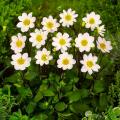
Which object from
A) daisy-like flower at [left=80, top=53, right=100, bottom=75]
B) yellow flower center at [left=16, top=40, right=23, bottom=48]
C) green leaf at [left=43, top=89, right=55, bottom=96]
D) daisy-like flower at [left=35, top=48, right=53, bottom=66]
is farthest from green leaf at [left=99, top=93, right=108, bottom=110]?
yellow flower center at [left=16, top=40, right=23, bottom=48]

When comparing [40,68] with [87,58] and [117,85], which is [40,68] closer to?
[87,58]

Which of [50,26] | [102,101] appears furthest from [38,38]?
[102,101]

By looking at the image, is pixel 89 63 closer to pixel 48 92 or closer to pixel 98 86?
pixel 98 86

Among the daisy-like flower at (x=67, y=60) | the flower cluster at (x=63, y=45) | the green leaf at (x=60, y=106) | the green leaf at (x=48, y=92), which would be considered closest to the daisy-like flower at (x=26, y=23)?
the flower cluster at (x=63, y=45)

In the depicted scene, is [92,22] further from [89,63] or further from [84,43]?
[89,63]

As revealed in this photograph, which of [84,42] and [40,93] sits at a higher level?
[84,42]

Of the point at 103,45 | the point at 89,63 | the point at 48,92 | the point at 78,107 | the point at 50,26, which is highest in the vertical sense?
the point at 50,26

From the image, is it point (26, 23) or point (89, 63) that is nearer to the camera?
point (89, 63)

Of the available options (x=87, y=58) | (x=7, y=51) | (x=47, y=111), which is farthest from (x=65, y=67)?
(x=7, y=51)

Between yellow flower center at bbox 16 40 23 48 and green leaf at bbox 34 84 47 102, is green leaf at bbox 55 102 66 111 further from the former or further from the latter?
yellow flower center at bbox 16 40 23 48
